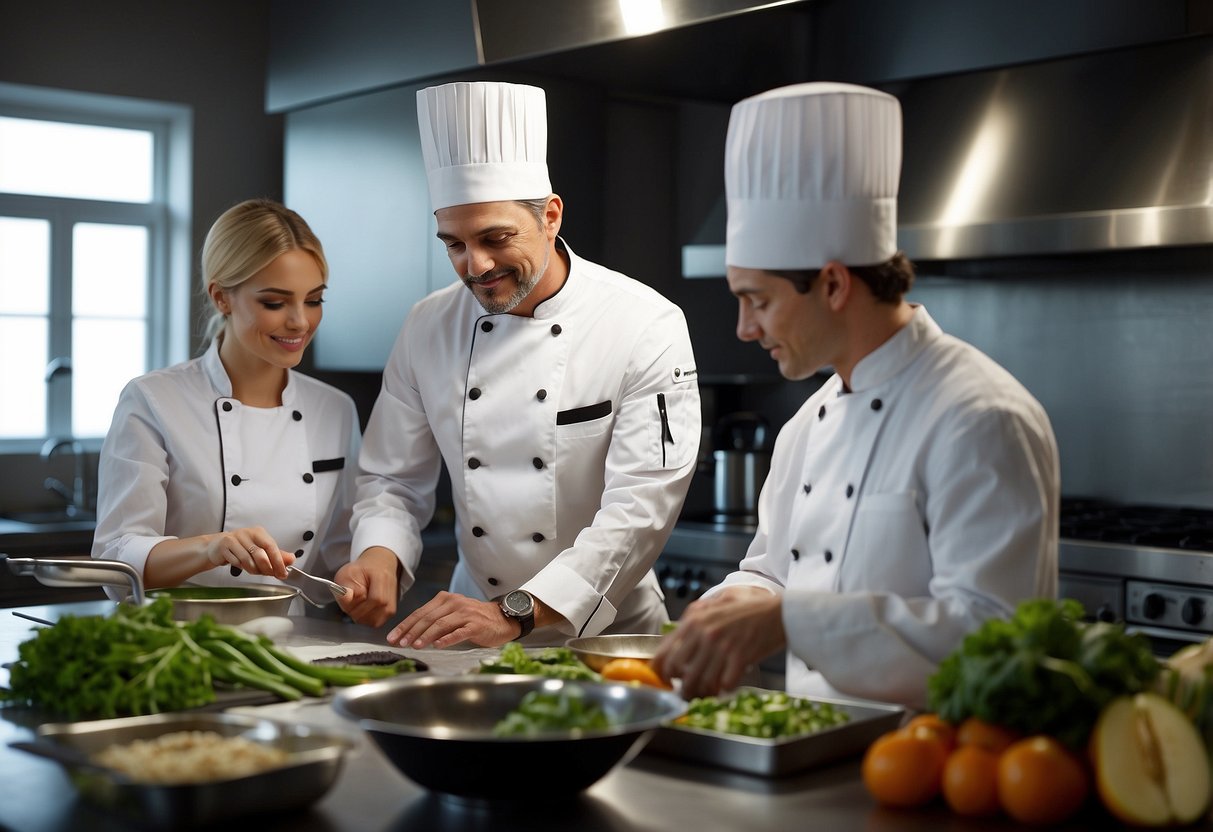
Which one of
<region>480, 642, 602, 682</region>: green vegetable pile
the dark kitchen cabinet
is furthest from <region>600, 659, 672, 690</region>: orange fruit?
the dark kitchen cabinet

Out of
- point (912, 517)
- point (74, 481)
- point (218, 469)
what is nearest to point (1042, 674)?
point (912, 517)

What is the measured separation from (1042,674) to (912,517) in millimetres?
430

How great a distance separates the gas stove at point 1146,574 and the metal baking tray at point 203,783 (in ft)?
7.09

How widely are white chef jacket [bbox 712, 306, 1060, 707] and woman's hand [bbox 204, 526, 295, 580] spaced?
2.58 feet

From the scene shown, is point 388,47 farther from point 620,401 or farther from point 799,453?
point 799,453

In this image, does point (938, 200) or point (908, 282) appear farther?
point (938, 200)

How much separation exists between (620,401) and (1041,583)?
3.50ft

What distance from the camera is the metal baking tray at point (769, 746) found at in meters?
1.39

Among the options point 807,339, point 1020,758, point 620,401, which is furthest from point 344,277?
point 1020,758

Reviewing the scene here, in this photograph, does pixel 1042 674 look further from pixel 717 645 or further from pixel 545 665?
pixel 545 665

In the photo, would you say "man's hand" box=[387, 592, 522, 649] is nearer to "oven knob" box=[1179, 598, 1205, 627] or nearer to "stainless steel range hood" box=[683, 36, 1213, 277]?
"oven knob" box=[1179, 598, 1205, 627]

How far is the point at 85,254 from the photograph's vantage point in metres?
5.07

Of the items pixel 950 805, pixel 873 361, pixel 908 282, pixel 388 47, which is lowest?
pixel 950 805

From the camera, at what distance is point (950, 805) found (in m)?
1.29
